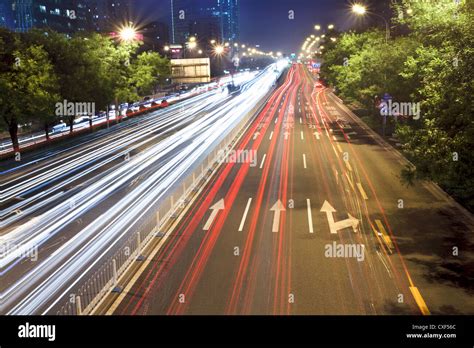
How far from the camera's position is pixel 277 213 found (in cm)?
2262

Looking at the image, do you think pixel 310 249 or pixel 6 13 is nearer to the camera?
pixel 310 249

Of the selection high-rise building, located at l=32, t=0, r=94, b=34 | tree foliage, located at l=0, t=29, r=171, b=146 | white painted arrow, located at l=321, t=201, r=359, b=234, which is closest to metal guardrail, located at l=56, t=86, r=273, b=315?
white painted arrow, located at l=321, t=201, r=359, b=234

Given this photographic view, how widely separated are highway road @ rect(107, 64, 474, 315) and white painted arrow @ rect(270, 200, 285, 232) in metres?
0.05

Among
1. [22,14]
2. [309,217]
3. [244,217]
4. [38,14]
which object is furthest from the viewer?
[22,14]

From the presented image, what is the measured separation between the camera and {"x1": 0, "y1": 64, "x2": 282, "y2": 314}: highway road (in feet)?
52.2

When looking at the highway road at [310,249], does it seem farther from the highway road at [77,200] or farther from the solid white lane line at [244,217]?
the highway road at [77,200]

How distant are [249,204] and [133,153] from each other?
60.0 ft

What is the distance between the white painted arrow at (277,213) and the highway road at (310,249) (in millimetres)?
47

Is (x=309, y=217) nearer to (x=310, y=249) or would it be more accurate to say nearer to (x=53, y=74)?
(x=310, y=249)

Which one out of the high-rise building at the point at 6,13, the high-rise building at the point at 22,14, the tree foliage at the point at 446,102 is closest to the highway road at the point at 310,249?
the tree foliage at the point at 446,102

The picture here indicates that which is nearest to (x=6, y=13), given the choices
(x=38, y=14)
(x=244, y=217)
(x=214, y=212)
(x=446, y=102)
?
(x=38, y=14)

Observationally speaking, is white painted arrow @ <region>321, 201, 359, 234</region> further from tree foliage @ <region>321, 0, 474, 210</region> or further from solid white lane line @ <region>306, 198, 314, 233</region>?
tree foliage @ <region>321, 0, 474, 210</region>

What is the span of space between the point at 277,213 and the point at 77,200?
1090cm
